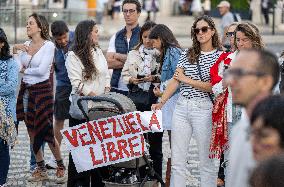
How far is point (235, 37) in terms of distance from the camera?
7.09 m

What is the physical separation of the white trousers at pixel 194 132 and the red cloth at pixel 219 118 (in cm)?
10

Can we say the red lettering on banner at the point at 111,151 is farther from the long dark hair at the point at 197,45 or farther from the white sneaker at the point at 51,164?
the white sneaker at the point at 51,164

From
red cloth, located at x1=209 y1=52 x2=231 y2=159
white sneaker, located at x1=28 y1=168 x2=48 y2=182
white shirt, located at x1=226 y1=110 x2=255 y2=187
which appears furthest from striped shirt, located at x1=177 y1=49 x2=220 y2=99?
white shirt, located at x1=226 y1=110 x2=255 y2=187

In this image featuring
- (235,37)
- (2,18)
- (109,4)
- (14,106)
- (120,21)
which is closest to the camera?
(235,37)

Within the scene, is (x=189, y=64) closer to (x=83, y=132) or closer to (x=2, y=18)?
(x=83, y=132)

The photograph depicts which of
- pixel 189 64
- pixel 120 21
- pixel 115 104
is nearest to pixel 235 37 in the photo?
pixel 189 64

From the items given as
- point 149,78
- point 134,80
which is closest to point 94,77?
point 134,80

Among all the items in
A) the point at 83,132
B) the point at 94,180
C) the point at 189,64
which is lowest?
the point at 94,180

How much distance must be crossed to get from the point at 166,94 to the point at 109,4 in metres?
31.1

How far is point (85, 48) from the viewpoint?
8000mm

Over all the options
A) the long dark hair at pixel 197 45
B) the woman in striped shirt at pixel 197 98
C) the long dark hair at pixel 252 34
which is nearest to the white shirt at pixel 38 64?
the woman in striped shirt at pixel 197 98

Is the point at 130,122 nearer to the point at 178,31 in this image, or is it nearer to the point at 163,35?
the point at 163,35

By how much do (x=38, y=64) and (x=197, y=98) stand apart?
2127 mm

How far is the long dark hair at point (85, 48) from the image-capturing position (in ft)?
26.2
